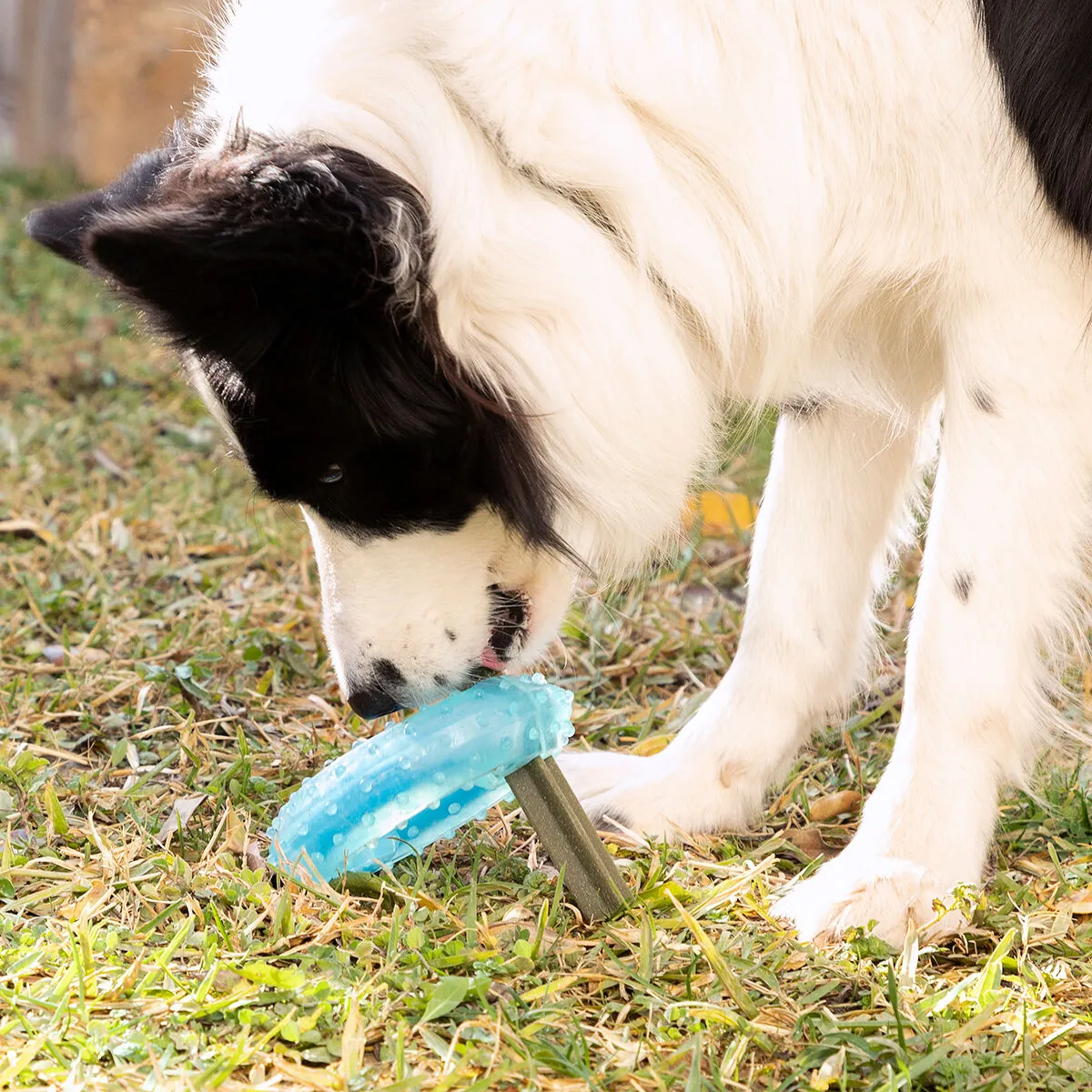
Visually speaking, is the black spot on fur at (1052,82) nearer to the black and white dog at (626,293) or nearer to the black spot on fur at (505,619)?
the black and white dog at (626,293)

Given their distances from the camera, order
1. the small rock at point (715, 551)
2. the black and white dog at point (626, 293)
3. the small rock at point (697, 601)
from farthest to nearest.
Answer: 1. the small rock at point (715, 551)
2. the small rock at point (697, 601)
3. the black and white dog at point (626, 293)

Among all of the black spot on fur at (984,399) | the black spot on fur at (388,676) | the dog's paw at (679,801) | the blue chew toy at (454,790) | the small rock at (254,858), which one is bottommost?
the dog's paw at (679,801)

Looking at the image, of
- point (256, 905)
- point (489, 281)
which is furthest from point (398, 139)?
point (256, 905)

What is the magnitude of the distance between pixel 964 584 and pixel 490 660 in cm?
73

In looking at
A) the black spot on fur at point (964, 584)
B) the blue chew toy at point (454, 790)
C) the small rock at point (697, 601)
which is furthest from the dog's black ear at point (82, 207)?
the small rock at point (697, 601)

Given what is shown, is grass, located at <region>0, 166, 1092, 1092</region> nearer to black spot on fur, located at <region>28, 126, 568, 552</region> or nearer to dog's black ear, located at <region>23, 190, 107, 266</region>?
dog's black ear, located at <region>23, 190, 107, 266</region>

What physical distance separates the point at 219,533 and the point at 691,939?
6.84 feet

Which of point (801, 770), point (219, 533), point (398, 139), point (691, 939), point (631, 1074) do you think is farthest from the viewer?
point (219, 533)

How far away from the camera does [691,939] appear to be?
193cm

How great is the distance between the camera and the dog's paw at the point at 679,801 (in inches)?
91.8

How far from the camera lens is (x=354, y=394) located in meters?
1.80

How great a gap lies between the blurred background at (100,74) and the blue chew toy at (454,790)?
210 inches

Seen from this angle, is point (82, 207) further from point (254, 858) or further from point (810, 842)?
point (810, 842)

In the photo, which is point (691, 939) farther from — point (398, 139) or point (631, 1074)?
point (398, 139)
